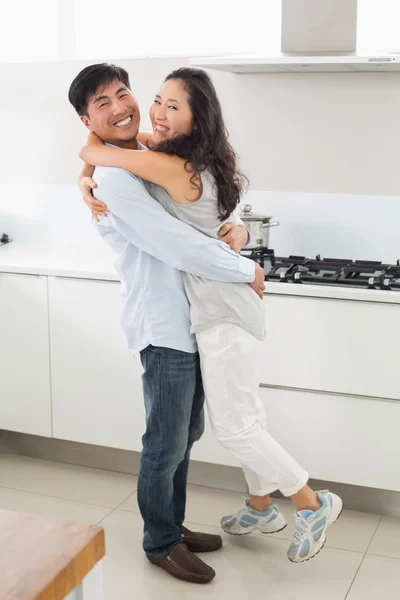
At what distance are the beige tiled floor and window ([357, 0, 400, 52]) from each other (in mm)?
1804

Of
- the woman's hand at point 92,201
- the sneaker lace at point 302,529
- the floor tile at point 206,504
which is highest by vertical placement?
the woman's hand at point 92,201

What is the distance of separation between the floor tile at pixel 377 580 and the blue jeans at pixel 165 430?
0.56m

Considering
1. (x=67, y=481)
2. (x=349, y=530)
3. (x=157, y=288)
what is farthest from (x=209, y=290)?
(x=67, y=481)

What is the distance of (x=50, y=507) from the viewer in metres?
3.02

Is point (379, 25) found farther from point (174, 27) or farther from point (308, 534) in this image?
point (308, 534)

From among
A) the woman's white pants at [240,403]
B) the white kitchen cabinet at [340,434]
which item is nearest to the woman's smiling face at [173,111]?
the woman's white pants at [240,403]

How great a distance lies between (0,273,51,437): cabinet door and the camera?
3205 millimetres

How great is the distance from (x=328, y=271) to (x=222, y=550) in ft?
3.41

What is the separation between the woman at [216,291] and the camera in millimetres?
2184

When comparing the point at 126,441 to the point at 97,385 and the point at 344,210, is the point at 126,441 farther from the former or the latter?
the point at 344,210

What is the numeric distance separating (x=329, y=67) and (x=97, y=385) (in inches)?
56.6

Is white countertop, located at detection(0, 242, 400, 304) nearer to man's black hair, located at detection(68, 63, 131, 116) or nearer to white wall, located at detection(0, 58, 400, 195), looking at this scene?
white wall, located at detection(0, 58, 400, 195)

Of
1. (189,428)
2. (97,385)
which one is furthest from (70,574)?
(97,385)

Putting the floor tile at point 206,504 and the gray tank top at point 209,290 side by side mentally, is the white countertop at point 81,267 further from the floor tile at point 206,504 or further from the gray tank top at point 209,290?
the floor tile at point 206,504
